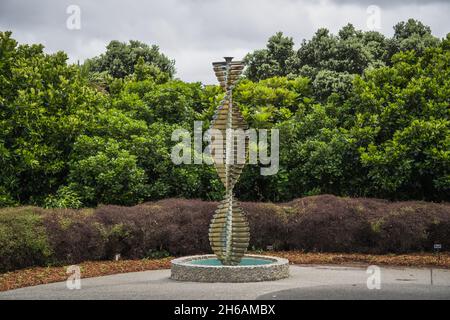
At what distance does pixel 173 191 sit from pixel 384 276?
30.7 feet

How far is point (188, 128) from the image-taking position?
76.6ft

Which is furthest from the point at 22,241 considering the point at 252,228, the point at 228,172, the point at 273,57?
the point at 273,57

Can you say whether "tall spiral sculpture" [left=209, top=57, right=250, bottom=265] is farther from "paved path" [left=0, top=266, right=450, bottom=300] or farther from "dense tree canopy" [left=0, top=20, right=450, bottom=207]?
"dense tree canopy" [left=0, top=20, right=450, bottom=207]

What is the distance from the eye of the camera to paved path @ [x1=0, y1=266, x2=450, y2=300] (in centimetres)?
1196

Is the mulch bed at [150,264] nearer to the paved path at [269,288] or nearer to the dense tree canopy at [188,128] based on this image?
the paved path at [269,288]

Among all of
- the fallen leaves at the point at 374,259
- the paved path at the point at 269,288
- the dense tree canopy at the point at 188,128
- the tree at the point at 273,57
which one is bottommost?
the paved path at the point at 269,288

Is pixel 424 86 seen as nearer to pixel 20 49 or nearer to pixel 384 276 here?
pixel 384 276

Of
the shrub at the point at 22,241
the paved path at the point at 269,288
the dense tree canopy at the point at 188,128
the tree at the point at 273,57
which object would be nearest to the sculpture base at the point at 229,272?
the paved path at the point at 269,288

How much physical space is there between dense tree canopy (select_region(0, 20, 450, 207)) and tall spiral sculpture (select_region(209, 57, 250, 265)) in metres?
6.04

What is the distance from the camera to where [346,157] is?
22078mm

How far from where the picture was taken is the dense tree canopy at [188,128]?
66.5 ft

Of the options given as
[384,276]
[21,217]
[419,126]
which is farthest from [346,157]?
[21,217]

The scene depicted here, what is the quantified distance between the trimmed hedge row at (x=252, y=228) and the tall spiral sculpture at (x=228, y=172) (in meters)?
4.02

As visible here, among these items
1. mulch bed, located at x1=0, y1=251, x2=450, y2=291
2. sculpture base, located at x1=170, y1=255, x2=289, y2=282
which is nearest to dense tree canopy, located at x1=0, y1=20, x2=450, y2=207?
mulch bed, located at x1=0, y1=251, x2=450, y2=291
